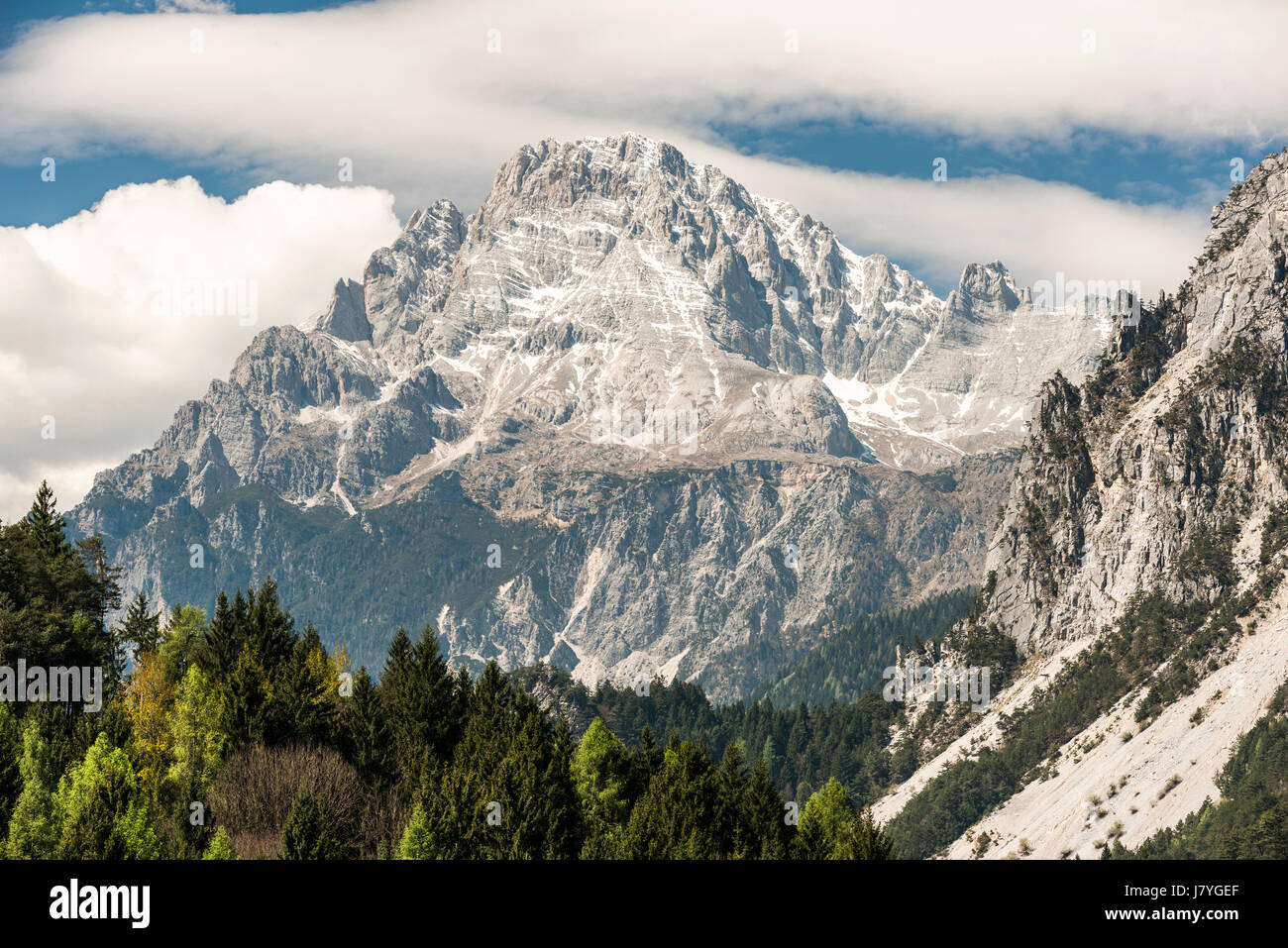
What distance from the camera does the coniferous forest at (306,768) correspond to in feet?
298

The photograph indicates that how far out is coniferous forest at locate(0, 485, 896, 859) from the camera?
9075 centimetres

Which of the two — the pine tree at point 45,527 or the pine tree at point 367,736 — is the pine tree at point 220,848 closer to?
the pine tree at point 367,736

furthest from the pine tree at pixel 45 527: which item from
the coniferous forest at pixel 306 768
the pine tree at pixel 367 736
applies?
the pine tree at pixel 367 736

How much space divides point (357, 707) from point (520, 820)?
20.0m

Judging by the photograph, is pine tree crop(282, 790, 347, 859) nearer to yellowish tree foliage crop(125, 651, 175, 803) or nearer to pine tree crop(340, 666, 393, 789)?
pine tree crop(340, 666, 393, 789)

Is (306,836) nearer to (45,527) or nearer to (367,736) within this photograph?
(367,736)

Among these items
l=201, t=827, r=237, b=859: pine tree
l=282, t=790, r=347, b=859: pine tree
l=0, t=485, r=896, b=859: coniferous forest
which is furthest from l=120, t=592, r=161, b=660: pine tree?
l=282, t=790, r=347, b=859: pine tree

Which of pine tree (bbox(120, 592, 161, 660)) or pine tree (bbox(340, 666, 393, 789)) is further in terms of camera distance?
pine tree (bbox(120, 592, 161, 660))

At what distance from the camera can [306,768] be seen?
97.2 m

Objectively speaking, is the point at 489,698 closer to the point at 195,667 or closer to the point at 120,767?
the point at 195,667

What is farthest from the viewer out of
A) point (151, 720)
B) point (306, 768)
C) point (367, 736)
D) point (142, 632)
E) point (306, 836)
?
point (142, 632)

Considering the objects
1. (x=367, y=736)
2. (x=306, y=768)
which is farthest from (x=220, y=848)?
(x=367, y=736)
